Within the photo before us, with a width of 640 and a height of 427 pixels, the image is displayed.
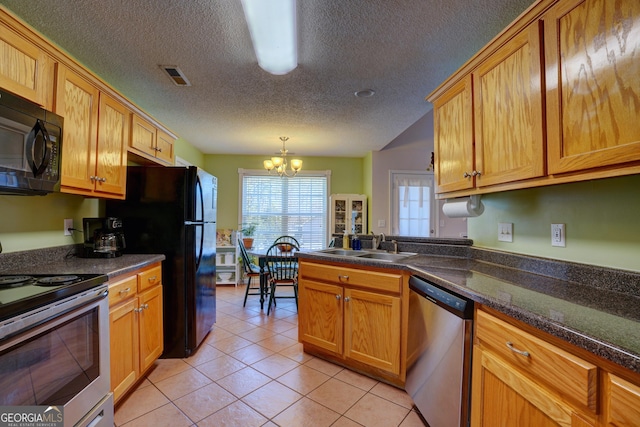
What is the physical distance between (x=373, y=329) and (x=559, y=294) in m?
1.11

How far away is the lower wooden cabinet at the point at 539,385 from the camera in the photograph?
0.68 m

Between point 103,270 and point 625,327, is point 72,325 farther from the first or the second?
point 625,327

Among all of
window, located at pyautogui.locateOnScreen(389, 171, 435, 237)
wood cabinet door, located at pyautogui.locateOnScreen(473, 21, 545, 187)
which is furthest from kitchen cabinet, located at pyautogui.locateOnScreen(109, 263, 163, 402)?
window, located at pyautogui.locateOnScreen(389, 171, 435, 237)

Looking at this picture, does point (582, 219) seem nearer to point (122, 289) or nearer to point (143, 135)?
point (122, 289)

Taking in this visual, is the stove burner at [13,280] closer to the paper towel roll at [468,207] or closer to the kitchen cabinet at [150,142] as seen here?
the kitchen cabinet at [150,142]

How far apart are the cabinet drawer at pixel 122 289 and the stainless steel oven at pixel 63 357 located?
146 millimetres

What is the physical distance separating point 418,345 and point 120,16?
256cm

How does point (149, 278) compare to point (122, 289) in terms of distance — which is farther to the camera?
point (149, 278)

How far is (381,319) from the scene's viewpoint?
188 centimetres

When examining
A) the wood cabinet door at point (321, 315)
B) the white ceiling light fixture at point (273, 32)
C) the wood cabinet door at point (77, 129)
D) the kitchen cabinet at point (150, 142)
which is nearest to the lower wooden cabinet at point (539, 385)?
the wood cabinet door at point (321, 315)

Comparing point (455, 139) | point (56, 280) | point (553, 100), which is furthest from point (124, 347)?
point (553, 100)

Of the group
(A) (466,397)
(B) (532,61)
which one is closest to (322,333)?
(A) (466,397)

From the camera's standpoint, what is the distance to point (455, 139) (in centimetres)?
174

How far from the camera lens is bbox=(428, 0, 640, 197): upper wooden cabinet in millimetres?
896
